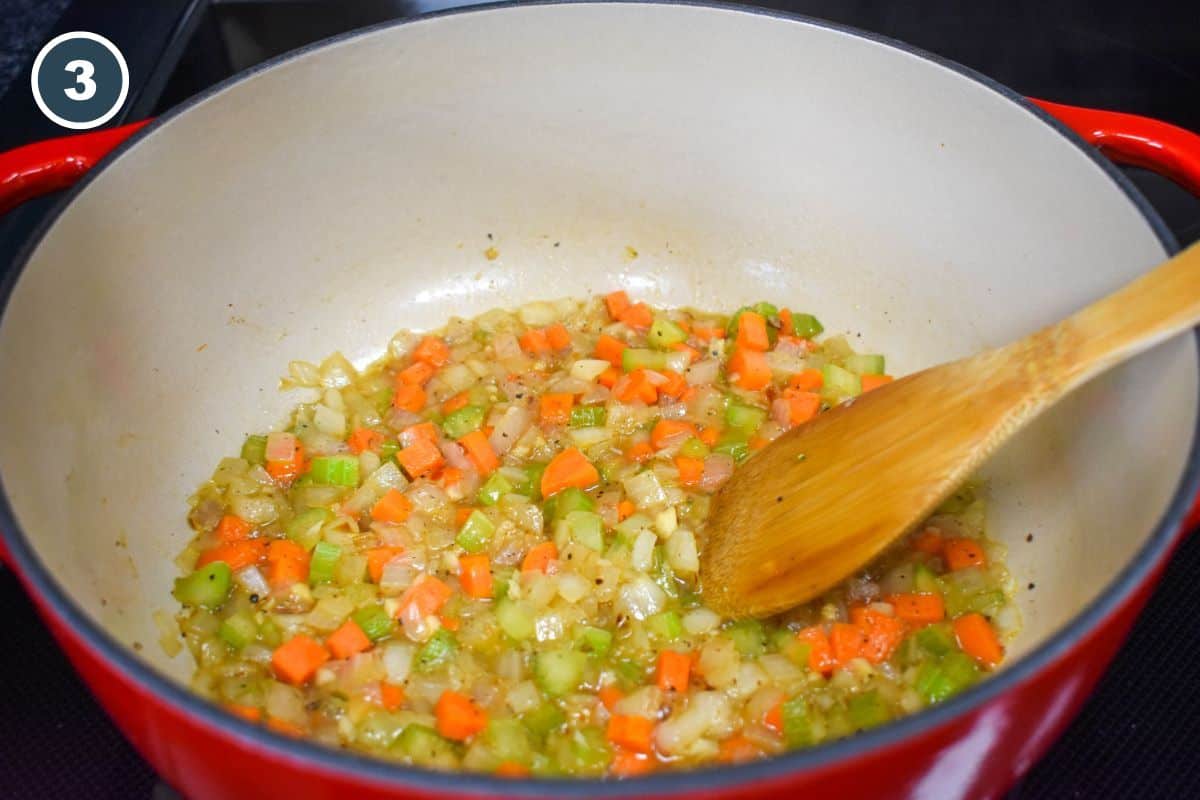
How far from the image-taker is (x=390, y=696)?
1726mm

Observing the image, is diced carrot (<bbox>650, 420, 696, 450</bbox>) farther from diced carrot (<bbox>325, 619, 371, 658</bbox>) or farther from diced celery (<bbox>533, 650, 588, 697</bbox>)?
diced carrot (<bbox>325, 619, 371, 658</bbox>)

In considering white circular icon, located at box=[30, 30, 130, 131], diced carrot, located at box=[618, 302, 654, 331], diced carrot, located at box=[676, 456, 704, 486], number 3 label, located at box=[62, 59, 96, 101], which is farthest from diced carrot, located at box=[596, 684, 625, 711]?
number 3 label, located at box=[62, 59, 96, 101]

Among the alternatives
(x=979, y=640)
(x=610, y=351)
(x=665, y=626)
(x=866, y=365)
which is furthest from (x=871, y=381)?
(x=665, y=626)

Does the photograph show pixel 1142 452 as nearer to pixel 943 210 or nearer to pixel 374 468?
pixel 943 210

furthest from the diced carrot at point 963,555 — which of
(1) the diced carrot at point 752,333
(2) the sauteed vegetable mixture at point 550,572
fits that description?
(1) the diced carrot at point 752,333

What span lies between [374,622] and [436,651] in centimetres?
13

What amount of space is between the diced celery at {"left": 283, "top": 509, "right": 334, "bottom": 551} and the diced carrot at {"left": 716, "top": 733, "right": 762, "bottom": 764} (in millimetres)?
804

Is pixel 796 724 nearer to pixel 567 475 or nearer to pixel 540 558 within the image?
pixel 540 558

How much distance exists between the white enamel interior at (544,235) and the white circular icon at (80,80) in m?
0.49

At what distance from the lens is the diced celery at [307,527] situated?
77.3 inches

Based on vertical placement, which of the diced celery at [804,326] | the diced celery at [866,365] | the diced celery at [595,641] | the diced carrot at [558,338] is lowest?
the diced celery at [595,641]

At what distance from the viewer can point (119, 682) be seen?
113cm

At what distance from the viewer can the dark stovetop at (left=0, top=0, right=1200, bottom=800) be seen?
1740 mm

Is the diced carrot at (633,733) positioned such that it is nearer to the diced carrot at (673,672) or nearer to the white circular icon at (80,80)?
the diced carrot at (673,672)
